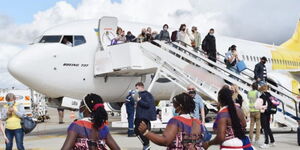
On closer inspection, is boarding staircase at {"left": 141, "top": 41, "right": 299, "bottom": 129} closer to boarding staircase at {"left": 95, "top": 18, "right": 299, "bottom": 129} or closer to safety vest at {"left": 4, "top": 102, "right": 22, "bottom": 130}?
boarding staircase at {"left": 95, "top": 18, "right": 299, "bottom": 129}

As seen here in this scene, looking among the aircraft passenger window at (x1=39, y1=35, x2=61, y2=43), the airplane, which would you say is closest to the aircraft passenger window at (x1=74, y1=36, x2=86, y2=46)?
the airplane

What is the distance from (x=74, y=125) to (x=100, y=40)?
33.2 ft

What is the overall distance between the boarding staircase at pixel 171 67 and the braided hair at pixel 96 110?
29.9 ft

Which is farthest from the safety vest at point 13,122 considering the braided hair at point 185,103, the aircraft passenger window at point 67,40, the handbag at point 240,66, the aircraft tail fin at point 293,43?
the aircraft tail fin at point 293,43

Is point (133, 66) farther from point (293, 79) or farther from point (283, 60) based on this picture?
point (283, 60)

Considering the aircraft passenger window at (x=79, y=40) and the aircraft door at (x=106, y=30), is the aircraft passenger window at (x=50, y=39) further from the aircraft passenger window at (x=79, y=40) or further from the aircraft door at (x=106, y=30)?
the aircraft door at (x=106, y=30)

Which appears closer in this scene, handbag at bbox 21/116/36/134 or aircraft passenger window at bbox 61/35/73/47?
handbag at bbox 21/116/36/134

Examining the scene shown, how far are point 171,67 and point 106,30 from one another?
2.44 meters

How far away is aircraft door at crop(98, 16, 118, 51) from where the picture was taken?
46.7 ft

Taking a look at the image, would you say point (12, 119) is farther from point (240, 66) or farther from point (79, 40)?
point (240, 66)

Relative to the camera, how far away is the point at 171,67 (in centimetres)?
1428

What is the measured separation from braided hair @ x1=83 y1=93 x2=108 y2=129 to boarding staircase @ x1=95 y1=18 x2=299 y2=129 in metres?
9.10

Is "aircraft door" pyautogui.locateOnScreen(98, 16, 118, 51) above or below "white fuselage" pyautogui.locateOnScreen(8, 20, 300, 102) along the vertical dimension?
above

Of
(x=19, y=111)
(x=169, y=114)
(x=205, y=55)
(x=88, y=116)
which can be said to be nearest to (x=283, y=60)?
(x=205, y=55)
